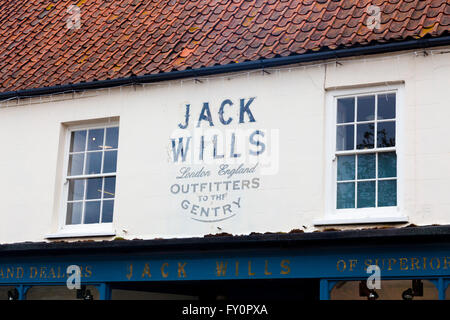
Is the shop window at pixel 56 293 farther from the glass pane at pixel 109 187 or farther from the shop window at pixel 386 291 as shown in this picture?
the shop window at pixel 386 291

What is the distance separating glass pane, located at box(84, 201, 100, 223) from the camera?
13.1 metres

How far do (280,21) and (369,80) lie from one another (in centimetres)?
222

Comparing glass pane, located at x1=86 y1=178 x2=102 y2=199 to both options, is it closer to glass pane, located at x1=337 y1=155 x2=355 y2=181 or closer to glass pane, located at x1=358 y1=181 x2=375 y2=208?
glass pane, located at x1=337 y1=155 x2=355 y2=181

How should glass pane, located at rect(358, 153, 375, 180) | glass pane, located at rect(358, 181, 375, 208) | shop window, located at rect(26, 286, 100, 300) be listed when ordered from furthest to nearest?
shop window, located at rect(26, 286, 100, 300) < glass pane, located at rect(358, 153, 375, 180) < glass pane, located at rect(358, 181, 375, 208)

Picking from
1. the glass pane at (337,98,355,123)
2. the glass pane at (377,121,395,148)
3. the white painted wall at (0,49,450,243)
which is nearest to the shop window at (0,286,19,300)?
the white painted wall at (0,49,450,243)

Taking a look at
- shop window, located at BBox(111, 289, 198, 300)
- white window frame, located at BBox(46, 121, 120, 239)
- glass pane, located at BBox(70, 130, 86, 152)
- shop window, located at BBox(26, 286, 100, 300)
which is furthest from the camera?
shop window, located at BBox(26, 286, 100, 300)

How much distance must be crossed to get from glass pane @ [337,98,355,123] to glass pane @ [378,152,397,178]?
0.76 metres

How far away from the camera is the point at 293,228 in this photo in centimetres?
1140

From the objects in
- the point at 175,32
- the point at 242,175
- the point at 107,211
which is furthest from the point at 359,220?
the point at 175,32

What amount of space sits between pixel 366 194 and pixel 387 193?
0.29 m

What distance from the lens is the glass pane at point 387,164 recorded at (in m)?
11.1

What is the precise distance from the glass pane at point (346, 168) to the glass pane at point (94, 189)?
3.97 meters

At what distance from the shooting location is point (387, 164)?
441 inches

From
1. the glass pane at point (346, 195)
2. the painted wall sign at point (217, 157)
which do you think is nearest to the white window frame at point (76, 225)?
the painted wall sign at point (217, 157)
